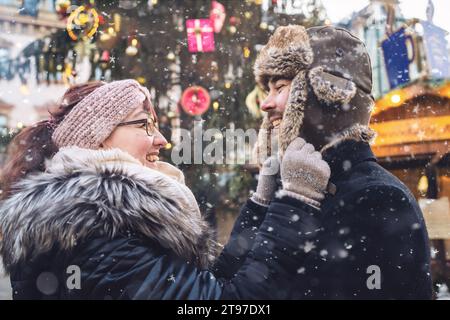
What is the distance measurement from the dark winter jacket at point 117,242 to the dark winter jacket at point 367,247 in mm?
194

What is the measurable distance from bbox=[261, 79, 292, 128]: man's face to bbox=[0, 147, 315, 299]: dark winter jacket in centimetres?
58

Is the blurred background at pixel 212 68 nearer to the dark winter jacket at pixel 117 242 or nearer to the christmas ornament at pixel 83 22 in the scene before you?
the christmas ornament at pixel 83 22

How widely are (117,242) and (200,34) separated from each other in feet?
11.4

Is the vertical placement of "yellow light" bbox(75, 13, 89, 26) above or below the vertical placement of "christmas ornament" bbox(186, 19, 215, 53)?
above

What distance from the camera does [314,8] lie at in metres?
4.79

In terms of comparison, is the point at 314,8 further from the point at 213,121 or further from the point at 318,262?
the point at 318,262

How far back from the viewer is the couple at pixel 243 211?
1550 mm

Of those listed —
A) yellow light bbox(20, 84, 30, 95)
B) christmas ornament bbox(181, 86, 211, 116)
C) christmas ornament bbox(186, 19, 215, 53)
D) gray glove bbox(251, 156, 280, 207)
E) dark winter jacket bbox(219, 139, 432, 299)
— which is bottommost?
dark winter jacket bbox(219, 139, 432, 299)

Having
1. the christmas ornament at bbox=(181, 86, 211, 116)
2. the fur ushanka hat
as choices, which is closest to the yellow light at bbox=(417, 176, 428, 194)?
the christmas ornament at bbox=(181, 86, 211, 116)

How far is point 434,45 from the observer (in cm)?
441

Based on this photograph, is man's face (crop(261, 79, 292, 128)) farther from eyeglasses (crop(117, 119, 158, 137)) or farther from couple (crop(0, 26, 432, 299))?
eyeglasses (crop(117, 119, 158, 137))

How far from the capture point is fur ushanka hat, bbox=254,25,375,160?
193 cm

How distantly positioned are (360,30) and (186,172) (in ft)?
9.11
